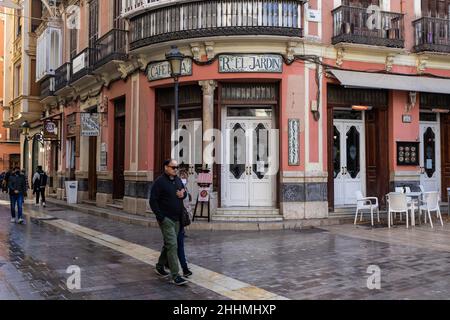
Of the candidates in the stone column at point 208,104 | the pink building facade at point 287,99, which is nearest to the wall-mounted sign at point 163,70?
the pink building facade at point 287,99

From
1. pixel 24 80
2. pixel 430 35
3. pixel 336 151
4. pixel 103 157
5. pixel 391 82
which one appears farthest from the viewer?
pixel 24 80

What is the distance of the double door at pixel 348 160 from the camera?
14.1m

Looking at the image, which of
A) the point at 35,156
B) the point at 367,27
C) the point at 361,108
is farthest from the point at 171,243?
the point at 35,156

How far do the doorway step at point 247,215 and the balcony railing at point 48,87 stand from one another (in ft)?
45.4

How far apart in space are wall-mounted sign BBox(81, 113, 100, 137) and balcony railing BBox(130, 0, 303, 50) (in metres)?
5.60

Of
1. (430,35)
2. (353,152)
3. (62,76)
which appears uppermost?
(62,76)

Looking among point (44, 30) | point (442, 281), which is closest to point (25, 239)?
point (442, 281)

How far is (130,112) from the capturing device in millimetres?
15367

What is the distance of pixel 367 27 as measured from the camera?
13.6 metres

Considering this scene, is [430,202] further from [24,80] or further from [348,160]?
[24,80]

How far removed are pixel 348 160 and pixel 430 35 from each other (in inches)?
180

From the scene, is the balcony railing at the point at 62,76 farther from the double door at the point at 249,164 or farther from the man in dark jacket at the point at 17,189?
the double door at the point at 249,164

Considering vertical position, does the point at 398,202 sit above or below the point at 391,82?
below
